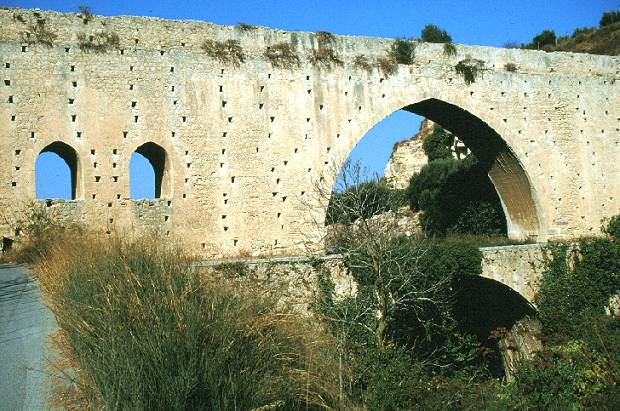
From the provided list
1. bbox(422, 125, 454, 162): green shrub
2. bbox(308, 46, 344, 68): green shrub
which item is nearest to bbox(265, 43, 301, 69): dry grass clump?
bbox(308, 46, 344, 68): green shrub

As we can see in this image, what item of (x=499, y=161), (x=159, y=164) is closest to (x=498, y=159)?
(x=499, y=161)

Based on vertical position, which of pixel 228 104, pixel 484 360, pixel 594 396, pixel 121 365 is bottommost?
pixel 484 360

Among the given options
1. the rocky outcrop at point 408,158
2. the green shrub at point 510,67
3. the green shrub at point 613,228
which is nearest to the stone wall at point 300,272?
the green shrub at point 613,228

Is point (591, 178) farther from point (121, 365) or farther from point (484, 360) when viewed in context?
point (121, 365)

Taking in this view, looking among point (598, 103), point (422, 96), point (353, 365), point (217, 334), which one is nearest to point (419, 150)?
Result: point (598, 103)

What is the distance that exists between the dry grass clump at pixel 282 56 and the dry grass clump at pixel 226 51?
0.66 meters

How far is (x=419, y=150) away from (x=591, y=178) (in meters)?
16.5

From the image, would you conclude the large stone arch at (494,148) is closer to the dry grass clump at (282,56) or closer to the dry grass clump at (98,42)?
the dry grass clump at (282,56)

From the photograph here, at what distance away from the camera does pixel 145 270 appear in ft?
24.5

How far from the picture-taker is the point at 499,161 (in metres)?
19.9

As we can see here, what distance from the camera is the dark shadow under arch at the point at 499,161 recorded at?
62.3 ft

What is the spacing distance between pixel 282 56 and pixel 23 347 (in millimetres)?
11524

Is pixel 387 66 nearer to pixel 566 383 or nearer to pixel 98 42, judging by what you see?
pixel 98 42

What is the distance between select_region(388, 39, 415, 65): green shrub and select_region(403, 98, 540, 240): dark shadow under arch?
1.25 meters
